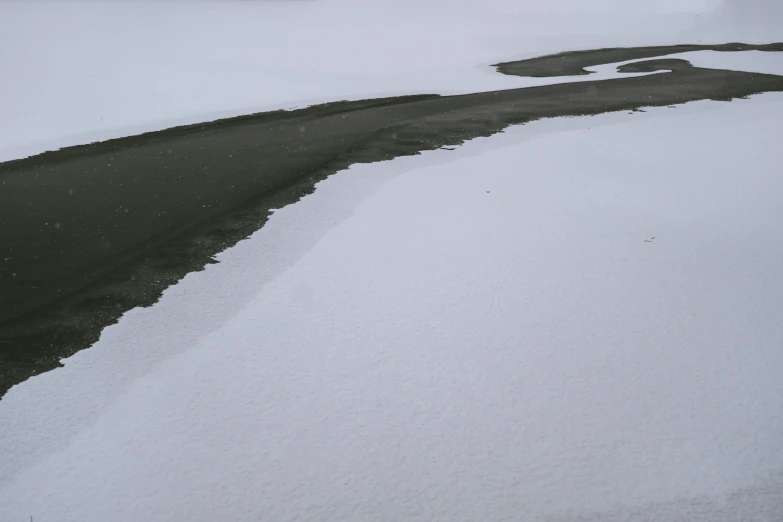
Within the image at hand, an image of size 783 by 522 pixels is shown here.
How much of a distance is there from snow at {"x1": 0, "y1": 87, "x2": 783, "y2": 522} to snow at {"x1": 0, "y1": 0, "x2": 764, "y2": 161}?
8580mm

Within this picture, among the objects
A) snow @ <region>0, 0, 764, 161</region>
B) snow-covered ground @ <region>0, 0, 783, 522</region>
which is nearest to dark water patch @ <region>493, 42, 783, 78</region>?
snow @ <region>0, 0, 764, 161</region>

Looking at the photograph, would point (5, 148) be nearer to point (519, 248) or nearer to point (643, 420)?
point (519, 248)

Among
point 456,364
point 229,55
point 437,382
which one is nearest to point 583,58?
point 229,55

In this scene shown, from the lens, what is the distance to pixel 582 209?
294 inches

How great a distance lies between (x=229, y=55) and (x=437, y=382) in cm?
2220

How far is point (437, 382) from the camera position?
419 centimetres

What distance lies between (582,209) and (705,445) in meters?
4.28

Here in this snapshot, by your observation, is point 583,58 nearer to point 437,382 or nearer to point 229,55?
point 229,55

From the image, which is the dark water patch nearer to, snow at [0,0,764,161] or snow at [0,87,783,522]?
snow at [0,0,764,161]

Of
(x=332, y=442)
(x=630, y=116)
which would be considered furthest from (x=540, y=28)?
(x=332, y=442)

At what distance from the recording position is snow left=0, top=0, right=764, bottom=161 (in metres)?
14.9

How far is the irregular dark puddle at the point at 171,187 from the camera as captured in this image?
5.35 metres

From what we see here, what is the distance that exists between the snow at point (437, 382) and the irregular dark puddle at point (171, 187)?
0.45m

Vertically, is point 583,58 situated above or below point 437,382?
above
